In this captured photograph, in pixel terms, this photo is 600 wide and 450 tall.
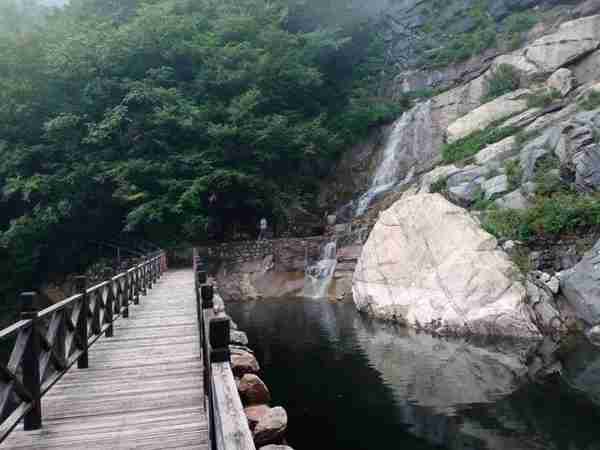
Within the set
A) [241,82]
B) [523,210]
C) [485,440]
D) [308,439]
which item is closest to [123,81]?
[241,82]

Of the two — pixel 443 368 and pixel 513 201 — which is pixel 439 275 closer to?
pixel 513 201

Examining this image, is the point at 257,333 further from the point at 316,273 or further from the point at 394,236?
the point at 316,273

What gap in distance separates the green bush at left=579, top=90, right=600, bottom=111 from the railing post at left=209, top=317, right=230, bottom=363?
16.5 metres

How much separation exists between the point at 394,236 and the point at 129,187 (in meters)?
11.7

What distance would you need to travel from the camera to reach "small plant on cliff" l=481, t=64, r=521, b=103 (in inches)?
844

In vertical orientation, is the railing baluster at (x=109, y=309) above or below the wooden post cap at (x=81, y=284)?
below

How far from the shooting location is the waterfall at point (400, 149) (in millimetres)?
21547

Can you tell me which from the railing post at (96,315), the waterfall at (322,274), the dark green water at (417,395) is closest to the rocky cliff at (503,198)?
the dark green water at (417,395)

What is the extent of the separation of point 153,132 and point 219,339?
63.9ft

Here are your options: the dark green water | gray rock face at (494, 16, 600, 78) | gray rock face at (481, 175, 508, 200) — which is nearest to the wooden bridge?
the dark green water

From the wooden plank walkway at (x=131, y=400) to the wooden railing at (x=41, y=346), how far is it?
22 centimetres

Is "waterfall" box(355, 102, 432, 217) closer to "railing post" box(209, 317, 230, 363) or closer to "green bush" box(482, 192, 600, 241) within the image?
"green bush" box(482, 192, 600, 241)

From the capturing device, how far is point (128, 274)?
942 cm

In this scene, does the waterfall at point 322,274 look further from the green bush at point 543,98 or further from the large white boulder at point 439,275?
the green bush at point 543,98
